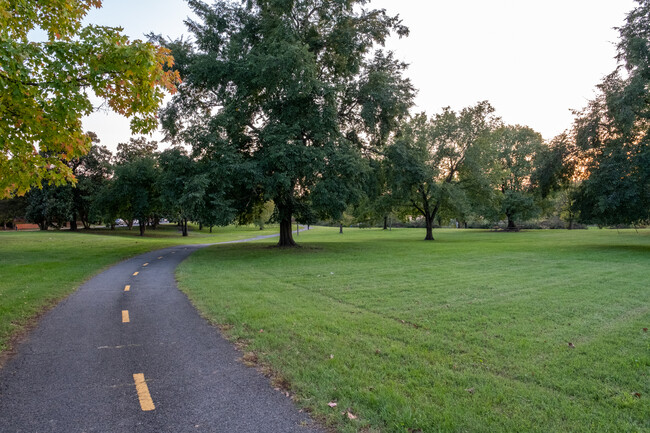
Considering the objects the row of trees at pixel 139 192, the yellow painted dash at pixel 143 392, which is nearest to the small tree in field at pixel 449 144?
the row of trees at pixel 139 192

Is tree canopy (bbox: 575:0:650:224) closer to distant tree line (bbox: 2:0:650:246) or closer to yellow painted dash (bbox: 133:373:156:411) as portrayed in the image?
distant tree line (bbox: 2:0:650:246)

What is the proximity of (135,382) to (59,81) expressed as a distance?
14.7 ft

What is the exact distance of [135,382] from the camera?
14.4ft

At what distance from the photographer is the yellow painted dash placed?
3.81 meters

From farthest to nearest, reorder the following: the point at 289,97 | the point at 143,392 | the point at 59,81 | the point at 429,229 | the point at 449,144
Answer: the point at 429,229, the point at 449,144, the point at 289,97, the point at 59,81, the point at 143,392

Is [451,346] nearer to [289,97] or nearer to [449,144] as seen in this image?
[289,97]

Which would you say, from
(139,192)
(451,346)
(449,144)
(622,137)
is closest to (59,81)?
(451,346)

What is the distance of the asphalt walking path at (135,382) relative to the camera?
11.5ft

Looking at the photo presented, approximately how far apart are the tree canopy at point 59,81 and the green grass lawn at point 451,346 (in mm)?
4339

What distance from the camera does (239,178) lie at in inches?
733

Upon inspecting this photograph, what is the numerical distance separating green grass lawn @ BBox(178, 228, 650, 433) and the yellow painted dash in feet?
4.45

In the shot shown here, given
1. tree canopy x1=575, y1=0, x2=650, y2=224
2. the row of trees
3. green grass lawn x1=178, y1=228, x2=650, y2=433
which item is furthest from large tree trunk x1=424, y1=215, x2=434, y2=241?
green grass lawn x1=178, y1=228, x2=650, y2=433

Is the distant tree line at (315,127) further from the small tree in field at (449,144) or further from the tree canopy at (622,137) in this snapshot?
the small tree in field at (449,144)

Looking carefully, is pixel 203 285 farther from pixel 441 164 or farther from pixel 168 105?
pixel 441 164
